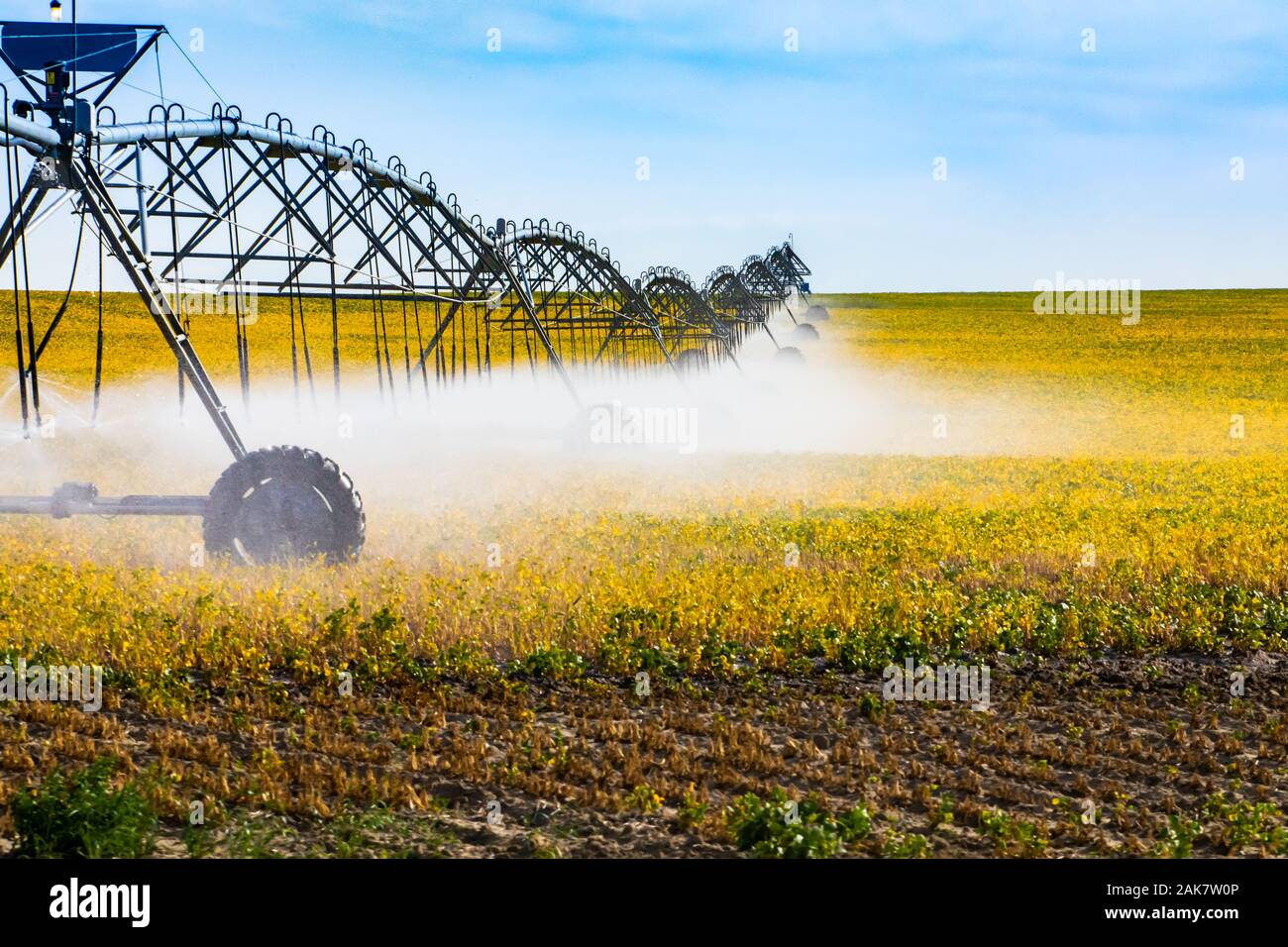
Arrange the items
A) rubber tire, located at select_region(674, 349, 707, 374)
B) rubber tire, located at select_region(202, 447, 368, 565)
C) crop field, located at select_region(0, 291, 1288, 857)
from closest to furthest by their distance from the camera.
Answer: crop field, located at select_region(0, 291, 1288, 857) → rubber tire, located at select_region(202, 447, 368, 565) → rubber tire, located at select_region(674, 349, 707, 374)

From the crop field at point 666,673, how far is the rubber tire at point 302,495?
29 centimetres

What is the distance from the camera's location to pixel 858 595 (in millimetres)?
10789

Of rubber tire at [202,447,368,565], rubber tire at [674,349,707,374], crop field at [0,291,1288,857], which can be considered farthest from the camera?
rubber tire at [674,349,707,374]

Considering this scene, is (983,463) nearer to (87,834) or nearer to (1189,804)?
(1189,804)

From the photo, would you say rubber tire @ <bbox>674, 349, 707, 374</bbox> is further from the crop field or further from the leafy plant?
the leafy plant

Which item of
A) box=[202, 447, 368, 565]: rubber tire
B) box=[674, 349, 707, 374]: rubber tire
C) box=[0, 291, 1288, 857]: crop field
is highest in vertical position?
box=[674, 349, 707, 374]: rubber tire

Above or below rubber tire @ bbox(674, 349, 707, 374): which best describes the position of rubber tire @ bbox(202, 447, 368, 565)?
below

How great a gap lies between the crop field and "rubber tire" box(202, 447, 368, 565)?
0.29 metres

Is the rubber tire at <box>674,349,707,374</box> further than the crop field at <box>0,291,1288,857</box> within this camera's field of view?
Yes

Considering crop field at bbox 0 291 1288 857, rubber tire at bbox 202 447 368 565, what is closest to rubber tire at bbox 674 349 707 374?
crop field at bbox 0 291 1288 857

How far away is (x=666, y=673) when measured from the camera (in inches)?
347

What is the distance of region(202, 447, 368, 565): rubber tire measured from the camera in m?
11.5

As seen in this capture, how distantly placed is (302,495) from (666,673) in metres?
4.70

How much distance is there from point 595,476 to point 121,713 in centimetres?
1327
